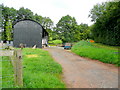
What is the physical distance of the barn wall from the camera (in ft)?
72.4

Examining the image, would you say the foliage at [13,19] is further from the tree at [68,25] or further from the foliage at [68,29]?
the tree at [68,25]

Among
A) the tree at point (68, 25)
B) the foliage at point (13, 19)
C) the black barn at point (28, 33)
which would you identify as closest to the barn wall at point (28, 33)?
the black barn at point (28, 33)

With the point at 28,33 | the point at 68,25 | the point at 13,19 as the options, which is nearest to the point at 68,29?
the point at 68,25

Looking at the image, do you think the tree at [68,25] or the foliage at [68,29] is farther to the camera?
the foliage at [68,29]

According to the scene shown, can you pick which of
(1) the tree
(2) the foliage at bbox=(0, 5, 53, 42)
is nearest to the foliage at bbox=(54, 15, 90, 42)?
(1) the tree

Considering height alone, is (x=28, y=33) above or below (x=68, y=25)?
below

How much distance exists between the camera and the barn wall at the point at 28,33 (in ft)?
72.4

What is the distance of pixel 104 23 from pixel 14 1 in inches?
626

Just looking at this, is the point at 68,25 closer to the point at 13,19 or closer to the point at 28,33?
the point at 28,33

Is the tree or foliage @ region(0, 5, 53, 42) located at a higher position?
foliage @ region(0, 5, 53, 42)

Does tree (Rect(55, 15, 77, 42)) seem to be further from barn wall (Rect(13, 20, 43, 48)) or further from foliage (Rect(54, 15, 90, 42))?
barn wall (Rect(13, 20, 43, 48))

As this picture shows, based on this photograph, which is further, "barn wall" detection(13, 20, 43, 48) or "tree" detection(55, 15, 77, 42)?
"tree" detection(55, 15, 77, 42)

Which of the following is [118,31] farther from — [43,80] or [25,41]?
[25,41]

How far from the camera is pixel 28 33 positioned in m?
22.2
